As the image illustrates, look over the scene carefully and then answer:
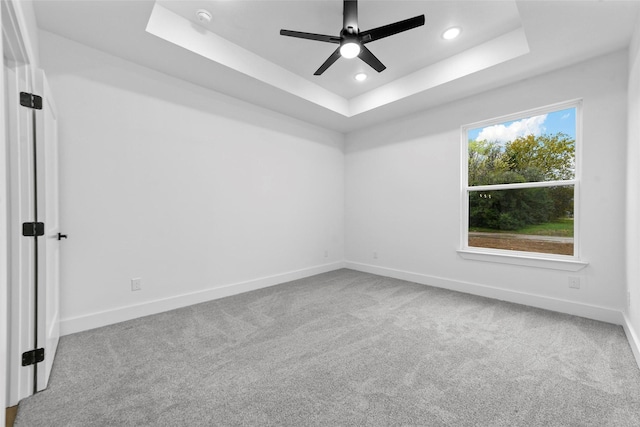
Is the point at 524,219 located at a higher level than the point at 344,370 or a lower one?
higher

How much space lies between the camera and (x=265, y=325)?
263 centimetres

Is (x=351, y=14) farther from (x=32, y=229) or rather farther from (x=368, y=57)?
(x=32, y=229)

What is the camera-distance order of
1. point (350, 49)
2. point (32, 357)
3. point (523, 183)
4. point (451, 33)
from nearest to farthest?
point (32, 357)
point (350, 49)
point (451, 33)
point (523, 183)

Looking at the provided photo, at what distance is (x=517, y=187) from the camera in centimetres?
328

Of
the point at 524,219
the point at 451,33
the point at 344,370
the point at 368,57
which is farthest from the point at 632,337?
the point at 368,57

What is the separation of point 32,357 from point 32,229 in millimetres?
752

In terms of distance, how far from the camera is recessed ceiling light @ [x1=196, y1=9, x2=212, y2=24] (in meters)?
2.44

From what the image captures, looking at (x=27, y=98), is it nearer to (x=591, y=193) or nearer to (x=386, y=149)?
(x=386, y=149)

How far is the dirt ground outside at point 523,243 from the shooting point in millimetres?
3021

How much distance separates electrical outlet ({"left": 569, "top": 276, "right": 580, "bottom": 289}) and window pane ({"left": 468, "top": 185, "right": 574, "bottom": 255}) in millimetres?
281

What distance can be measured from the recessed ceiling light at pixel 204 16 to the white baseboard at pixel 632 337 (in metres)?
4.25

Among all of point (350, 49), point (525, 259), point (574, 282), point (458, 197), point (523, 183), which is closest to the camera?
point (350, 49)

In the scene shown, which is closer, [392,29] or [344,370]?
[344,370]

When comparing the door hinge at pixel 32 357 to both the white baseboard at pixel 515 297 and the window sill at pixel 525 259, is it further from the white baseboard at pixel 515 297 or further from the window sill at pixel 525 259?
the window sill at pixel 525 259
